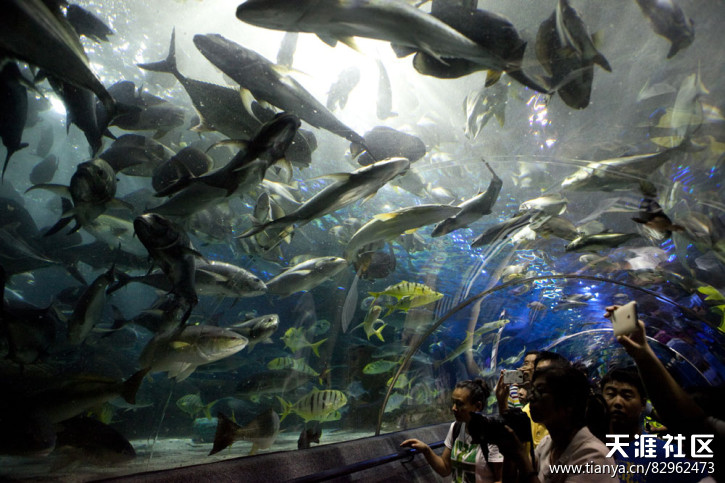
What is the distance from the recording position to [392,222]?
3.13 meters

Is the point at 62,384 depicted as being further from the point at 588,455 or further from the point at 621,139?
the point at 621,139

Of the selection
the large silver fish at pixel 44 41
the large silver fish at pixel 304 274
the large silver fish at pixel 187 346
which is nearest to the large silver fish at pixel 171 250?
the large silver fish at pixel 187 346

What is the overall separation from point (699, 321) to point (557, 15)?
27.4 feet

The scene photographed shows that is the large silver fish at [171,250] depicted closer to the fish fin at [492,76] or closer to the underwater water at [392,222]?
the underwater water at [392,222]

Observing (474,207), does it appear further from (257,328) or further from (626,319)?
(257,328)

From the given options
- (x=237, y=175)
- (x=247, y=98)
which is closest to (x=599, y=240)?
(x=237, y=175)

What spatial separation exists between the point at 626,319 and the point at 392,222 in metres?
2.01

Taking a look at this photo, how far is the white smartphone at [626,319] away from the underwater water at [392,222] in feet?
5.08

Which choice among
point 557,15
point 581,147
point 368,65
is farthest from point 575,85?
point 368,65

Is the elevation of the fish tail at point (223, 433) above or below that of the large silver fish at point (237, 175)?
below

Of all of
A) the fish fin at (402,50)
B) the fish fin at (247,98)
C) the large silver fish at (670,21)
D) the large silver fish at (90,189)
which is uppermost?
→ the large silver fish at (670,21)

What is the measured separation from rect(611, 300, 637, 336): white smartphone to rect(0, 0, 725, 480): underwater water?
1.55m

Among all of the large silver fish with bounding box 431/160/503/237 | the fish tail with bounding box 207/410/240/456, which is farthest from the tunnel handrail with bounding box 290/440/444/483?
the large silver fish with bounding box 431/160/503/237

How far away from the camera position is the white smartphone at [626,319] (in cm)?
200
